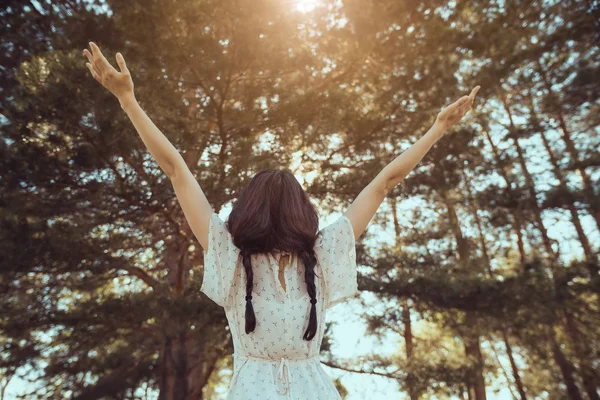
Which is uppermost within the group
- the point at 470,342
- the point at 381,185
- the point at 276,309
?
the point at 470,342

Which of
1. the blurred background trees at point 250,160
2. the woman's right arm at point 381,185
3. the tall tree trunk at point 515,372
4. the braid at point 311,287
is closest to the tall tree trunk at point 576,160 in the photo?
the blurred background trees at point 250,160

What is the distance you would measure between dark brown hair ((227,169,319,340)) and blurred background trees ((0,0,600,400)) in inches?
149

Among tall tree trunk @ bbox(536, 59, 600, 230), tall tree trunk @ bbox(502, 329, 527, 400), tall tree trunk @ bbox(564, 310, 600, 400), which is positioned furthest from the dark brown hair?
tall tree trunk @ bbox(502, 329, 527, 400)

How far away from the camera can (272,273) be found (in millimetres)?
1415

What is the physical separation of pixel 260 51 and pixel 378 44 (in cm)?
202

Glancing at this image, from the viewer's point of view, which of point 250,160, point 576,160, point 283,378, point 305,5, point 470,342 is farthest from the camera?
point 470,342

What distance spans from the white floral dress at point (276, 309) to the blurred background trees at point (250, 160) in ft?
12.4

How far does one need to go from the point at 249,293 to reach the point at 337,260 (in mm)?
286

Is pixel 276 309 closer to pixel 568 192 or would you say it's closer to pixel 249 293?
pixel 249 293

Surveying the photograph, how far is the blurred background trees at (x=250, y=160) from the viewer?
206 inches

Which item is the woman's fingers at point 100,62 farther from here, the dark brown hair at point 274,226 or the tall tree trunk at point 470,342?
the tall tree trunk at point 470,342

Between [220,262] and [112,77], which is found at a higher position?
[112,77]

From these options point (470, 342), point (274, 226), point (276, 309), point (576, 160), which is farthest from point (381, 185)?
point (470, 342)

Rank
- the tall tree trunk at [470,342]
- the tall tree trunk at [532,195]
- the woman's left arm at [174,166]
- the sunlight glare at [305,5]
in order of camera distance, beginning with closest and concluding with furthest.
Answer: the woman's left arm at [174,166] < the tall tree trunk at [532,195] < the sunlight glare at [305,5] < the tall tree trunk at [470,342]
